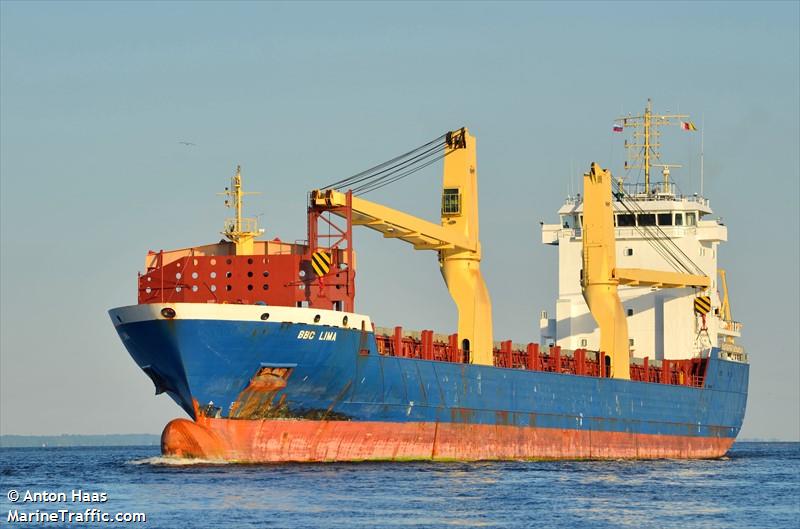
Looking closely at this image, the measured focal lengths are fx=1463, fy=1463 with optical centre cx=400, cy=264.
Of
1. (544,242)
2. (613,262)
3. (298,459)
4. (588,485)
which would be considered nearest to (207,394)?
(298,459)

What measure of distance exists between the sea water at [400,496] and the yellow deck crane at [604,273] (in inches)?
386

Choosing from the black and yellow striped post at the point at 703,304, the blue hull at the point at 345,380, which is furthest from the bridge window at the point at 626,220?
the blue hull at the point at 345,380

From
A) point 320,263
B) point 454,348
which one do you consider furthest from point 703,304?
point 320,263

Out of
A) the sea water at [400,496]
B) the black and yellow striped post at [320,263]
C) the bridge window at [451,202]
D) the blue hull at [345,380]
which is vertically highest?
the bridge window at [451,202]

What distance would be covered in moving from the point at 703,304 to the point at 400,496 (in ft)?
88.8

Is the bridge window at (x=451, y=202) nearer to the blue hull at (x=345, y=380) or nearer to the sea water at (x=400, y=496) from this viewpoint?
the blue hull at (x=345, y=380)

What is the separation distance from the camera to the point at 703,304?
184 feet

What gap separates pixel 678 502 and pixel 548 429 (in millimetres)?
14945

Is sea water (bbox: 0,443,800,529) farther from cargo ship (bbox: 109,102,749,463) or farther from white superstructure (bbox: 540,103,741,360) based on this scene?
white superstructure (bbox: 540,103,741,360)

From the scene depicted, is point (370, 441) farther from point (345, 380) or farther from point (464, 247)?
point (464, 247)

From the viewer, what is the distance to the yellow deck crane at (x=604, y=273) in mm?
52344

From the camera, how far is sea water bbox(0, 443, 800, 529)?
28656 millimetres

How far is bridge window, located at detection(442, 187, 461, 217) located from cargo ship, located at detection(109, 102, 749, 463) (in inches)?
2.8

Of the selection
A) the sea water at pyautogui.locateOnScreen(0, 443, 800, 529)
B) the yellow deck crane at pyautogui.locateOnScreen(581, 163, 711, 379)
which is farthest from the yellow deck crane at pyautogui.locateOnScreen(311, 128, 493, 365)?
the yellow deck crane at pyautogui.locateOnScreen(581, 163, 711, 379)
